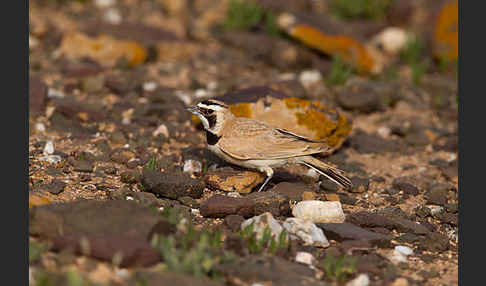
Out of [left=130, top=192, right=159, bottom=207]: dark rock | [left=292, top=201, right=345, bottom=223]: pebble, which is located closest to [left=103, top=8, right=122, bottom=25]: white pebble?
[left=130, top=192, right=159, bottom=207]: dark rock

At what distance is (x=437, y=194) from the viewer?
7.43m

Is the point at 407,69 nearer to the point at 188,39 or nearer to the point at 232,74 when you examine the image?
the point at 232,74

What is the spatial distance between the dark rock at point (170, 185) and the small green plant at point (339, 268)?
1844 mm

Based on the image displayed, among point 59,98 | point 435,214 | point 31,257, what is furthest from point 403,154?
point 31,257

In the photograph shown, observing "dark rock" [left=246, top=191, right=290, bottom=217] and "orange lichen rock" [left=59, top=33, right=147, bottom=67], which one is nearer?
"dark rock" [left=246, top=191, right=290, bottom=217]

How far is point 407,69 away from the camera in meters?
12.1

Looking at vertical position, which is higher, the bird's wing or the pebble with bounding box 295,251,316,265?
the bird's wing

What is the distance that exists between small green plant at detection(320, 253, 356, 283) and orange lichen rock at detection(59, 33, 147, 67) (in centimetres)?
663

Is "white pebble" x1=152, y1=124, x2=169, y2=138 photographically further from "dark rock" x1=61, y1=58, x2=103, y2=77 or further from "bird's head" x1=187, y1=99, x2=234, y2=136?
"dark rock" x1=61, y1=58, x2=103, y2=77

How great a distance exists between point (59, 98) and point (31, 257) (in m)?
4.94

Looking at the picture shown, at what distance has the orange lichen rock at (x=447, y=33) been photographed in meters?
11.9

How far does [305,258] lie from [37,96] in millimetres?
4965

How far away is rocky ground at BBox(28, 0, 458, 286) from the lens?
195 inches

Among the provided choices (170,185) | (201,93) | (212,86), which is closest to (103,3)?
(212,86)
